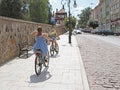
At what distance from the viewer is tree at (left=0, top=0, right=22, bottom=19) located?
5725cm

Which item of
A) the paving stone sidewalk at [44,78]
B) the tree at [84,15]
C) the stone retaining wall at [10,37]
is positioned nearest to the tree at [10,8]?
the stone retaining wall at [10,37]

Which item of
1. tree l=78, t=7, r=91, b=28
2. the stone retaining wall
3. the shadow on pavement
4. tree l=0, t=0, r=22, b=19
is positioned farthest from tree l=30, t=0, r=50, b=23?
tree l=78, t=7, r=91, b=28

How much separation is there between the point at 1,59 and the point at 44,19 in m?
63.6

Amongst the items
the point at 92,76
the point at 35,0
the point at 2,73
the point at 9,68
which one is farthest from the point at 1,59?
the point at 35,0

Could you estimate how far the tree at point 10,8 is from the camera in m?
57.2

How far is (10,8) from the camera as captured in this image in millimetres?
57469

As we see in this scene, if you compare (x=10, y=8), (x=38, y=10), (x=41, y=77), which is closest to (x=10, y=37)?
(x=41, y=77)

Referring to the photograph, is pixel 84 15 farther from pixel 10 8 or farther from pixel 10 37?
pixel 10 37

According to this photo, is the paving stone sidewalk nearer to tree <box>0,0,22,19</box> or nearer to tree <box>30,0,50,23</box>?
tree <box>0,0,22,19</box>

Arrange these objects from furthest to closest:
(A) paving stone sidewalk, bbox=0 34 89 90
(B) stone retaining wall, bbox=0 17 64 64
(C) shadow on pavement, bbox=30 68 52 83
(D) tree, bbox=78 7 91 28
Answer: (D) tree, bbox=78 7 91 28, (B) stone retaining wall, bbox=0 17 64 64, (C) shadow on pavement, bbox=30 68 52 83, (A) paving stone sidewalk, bbox=0 34 89 90

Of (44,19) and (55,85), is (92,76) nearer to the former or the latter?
(55,85)

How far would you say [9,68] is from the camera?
1114cm

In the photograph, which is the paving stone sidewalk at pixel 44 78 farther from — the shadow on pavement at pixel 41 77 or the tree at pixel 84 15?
the tree at pixel 84 15

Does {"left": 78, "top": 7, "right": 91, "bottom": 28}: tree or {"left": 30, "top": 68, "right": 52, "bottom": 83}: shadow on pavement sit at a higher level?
{"left": 78, "top": 7, "right": 91, "bottom": 28}: tree
